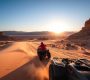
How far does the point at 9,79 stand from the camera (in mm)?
11070

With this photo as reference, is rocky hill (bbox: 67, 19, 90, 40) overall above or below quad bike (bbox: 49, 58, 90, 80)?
below

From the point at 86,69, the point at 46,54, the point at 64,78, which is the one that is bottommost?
the point at 46,54

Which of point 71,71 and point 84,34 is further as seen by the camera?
point 84,34

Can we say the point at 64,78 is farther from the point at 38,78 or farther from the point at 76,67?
the point at 38,78

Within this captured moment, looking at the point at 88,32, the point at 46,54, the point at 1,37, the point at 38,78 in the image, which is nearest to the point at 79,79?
the point at 38,78

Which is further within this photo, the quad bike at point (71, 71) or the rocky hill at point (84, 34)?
the rocky hill at point (84, 34)

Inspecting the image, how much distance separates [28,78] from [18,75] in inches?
38.7

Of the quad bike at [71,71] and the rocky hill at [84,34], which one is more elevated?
the quad bike at [71,71]

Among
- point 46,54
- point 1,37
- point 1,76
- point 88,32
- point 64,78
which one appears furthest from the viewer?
point 1,37

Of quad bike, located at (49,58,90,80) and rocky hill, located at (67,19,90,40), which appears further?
rocky hill, located at (67,19,90,40)

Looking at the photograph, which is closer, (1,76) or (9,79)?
(9,79)

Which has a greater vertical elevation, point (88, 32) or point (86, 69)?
point (86, 69)

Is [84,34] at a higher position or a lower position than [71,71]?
lower

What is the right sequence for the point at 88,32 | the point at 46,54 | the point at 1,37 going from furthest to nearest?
the point at 1,37 < the point at 88,32 < the point at 46,54
